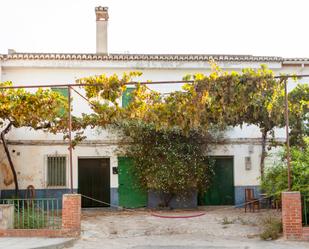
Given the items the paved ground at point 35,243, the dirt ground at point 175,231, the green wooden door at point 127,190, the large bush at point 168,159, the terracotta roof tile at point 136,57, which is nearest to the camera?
the paved ground at point 35,243

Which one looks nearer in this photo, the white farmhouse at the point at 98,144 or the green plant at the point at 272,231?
the green plant at the point at 272,231

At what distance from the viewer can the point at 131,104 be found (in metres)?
13.7

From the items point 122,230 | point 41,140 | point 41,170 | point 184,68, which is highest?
point 184,68

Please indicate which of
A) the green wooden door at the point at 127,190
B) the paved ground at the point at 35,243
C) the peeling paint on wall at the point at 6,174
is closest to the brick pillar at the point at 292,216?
the paved ground at the point at 35,243

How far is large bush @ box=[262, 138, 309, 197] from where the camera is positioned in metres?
12.3

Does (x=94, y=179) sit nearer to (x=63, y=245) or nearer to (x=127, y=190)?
(x=127, y=190)

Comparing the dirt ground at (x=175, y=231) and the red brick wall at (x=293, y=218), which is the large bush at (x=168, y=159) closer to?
the dirt ground at (x=175, y=231)

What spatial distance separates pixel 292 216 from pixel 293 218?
2.2 inches

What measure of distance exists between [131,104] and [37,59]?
694 centimetres

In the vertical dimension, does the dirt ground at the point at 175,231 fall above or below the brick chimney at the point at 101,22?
below

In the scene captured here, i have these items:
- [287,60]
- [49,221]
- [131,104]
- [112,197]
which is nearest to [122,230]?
[49,221]

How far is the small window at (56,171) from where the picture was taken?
763 inches

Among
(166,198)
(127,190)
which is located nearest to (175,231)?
(166,198)

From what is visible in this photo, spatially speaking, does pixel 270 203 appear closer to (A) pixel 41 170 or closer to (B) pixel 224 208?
(B) pixel 224 208
